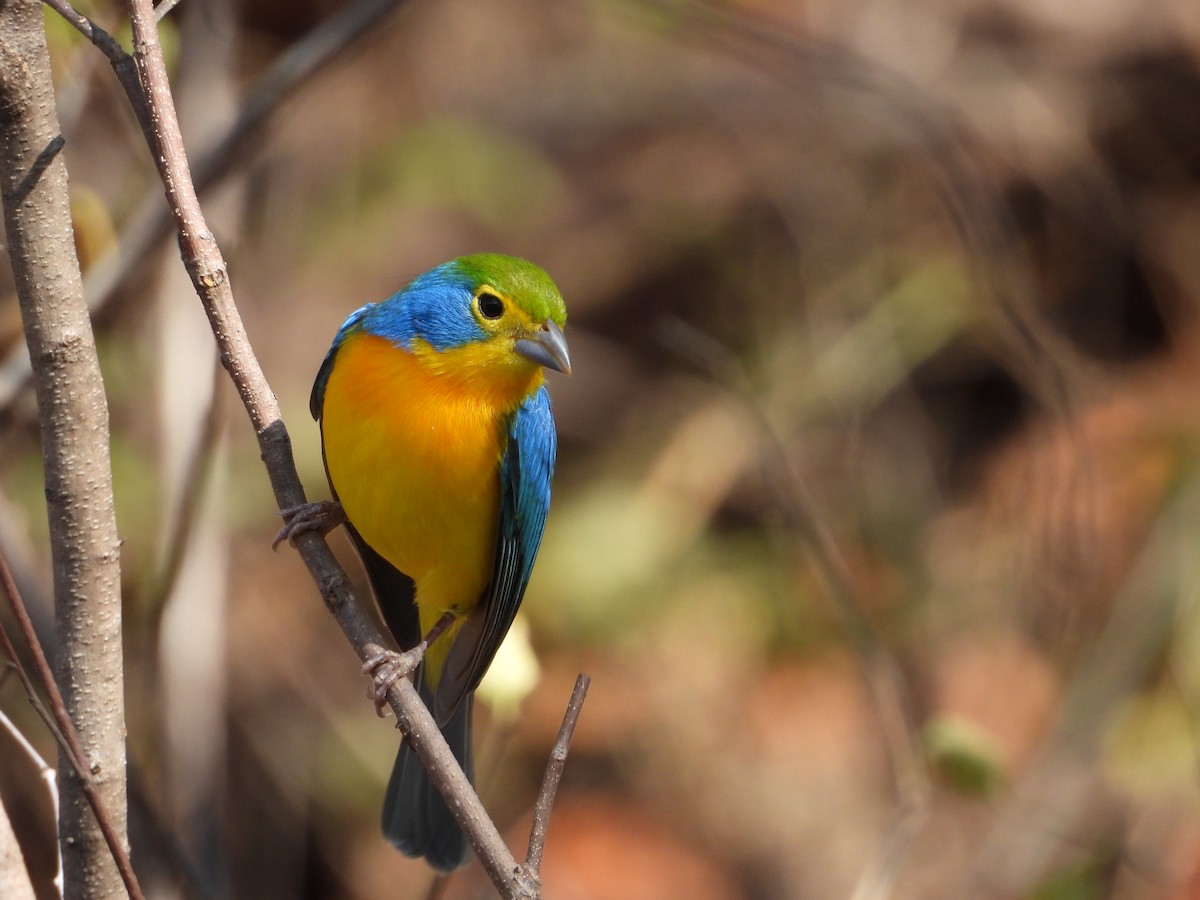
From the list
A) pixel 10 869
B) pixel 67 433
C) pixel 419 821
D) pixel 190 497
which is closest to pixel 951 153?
pixel 419 821

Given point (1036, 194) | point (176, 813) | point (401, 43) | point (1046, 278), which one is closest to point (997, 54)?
point (1036, 194)

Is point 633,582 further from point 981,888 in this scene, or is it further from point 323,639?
point 981,888

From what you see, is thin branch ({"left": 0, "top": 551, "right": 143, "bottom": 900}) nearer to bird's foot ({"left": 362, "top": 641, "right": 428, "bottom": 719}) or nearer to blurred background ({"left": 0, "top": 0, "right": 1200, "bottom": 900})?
bird's foot ({"left": 362, "top": 641, "right": 428, "bottom": 719})

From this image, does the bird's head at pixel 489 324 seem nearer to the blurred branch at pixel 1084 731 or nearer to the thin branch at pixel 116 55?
the thin branch at pixel 116 55

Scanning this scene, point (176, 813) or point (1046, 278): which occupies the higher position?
point (1046, 278)

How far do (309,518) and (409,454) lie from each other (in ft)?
1.11

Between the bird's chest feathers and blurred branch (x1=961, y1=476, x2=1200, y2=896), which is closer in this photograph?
the bird's chest feathers

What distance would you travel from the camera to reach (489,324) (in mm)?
3377

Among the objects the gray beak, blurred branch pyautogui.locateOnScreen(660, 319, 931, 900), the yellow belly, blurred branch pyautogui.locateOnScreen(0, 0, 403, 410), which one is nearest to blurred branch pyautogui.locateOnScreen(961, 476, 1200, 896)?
blurred branch pyautogui.locateOnScreen(660, 319, 931, 900)

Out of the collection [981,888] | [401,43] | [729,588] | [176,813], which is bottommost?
[981,888]

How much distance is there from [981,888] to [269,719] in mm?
3427

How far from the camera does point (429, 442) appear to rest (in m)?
3.30

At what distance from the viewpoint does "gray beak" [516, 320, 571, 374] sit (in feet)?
10.9

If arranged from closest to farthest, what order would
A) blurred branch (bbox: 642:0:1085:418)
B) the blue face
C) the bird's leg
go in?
the bird's leg, the blue face, blurred branch (bbox: 642:0:1085:418)
